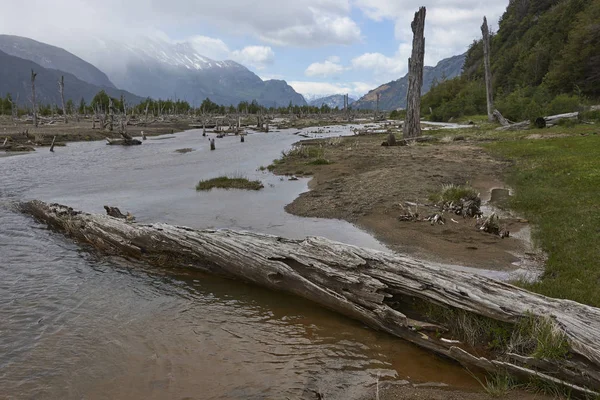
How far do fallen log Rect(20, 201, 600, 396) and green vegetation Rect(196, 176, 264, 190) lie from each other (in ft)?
32.2

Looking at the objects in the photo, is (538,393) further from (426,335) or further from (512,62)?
(512,62)

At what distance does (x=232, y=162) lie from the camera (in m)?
31.6

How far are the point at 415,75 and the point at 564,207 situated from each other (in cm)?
2740

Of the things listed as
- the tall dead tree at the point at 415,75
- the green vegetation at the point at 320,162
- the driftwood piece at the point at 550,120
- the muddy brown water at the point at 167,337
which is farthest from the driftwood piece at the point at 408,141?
the muddy brown water at the point at 167,337

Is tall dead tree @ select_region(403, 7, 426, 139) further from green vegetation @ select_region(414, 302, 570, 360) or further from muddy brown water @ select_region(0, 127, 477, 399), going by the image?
green vegetation @ select_region(414, 302, 570, 360)

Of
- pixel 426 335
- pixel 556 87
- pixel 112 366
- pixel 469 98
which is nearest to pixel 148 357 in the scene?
pixel 112 366

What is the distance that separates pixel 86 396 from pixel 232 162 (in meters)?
27.2

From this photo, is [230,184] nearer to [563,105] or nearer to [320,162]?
[320,162]

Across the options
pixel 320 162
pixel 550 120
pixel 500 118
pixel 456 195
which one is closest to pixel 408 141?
pixel 550 120

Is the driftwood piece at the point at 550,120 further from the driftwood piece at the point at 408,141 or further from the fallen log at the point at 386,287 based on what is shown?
the fallen log at the point at 386,287

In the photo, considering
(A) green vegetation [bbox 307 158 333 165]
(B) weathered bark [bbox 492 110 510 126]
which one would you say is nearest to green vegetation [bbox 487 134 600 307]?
(A) green vegetation [bbox 307 158 333 165]

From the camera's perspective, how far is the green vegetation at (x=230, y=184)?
20.2m

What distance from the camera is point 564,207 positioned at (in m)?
11.3

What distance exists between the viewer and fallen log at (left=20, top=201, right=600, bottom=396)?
15.1 ft
